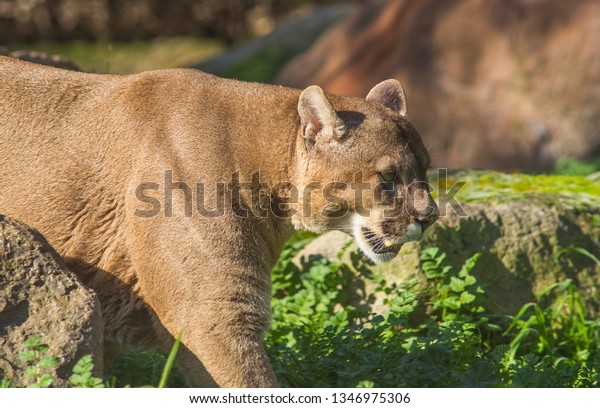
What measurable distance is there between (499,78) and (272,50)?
20.3ft

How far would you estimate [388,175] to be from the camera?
6348 millimetres

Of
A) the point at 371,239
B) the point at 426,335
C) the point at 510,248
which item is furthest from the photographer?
the point at 510,248

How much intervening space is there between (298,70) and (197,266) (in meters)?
9.54

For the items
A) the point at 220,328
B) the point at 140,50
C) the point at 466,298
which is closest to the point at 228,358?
the point at 220,328

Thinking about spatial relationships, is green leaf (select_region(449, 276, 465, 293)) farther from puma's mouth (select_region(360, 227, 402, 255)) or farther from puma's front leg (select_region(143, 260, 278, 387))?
puma's front leg (select_region(143, 260, 278, 387))

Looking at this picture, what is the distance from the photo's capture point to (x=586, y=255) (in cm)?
849

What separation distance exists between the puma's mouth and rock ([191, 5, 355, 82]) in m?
10.5

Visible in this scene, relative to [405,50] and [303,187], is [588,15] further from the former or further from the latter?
[303,187]

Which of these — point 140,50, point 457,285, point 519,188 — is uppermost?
point 140,50

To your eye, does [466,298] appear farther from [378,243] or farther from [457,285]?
[378,243]

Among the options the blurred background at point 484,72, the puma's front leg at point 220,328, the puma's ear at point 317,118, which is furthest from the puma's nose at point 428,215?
the blurred background at point 484,72

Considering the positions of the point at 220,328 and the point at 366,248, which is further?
the point at 366,248

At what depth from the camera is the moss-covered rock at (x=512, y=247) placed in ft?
26.6

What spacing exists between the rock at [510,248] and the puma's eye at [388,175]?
178cm
